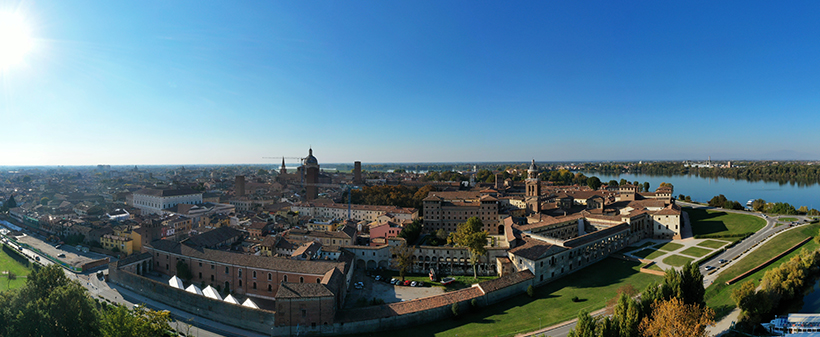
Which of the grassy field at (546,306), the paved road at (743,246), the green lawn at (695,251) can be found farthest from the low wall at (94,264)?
the green lawn at (695,251)

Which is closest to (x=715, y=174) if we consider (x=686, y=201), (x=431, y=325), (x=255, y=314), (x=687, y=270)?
(x=686, y=201)

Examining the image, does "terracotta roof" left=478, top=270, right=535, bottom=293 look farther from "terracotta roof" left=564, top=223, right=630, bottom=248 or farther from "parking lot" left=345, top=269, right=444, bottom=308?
"terracotta roof" left=564, top=223, right=630, bottom=248

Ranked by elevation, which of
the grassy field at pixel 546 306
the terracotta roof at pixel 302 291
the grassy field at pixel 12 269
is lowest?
the grassy field at pixel 12 269

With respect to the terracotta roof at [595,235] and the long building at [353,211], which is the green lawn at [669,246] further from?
the long building at [353,211]

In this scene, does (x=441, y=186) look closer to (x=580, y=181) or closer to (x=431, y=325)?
(x=580, y=181)

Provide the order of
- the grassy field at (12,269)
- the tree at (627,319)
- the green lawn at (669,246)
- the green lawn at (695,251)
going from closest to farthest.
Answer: the tree at (627,319) < the grassy field at (12,269) < the green lawn at (695,251) < the green lawn at (669,246)

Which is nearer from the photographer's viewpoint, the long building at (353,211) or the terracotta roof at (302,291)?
the terracotta roof at (302,291)
